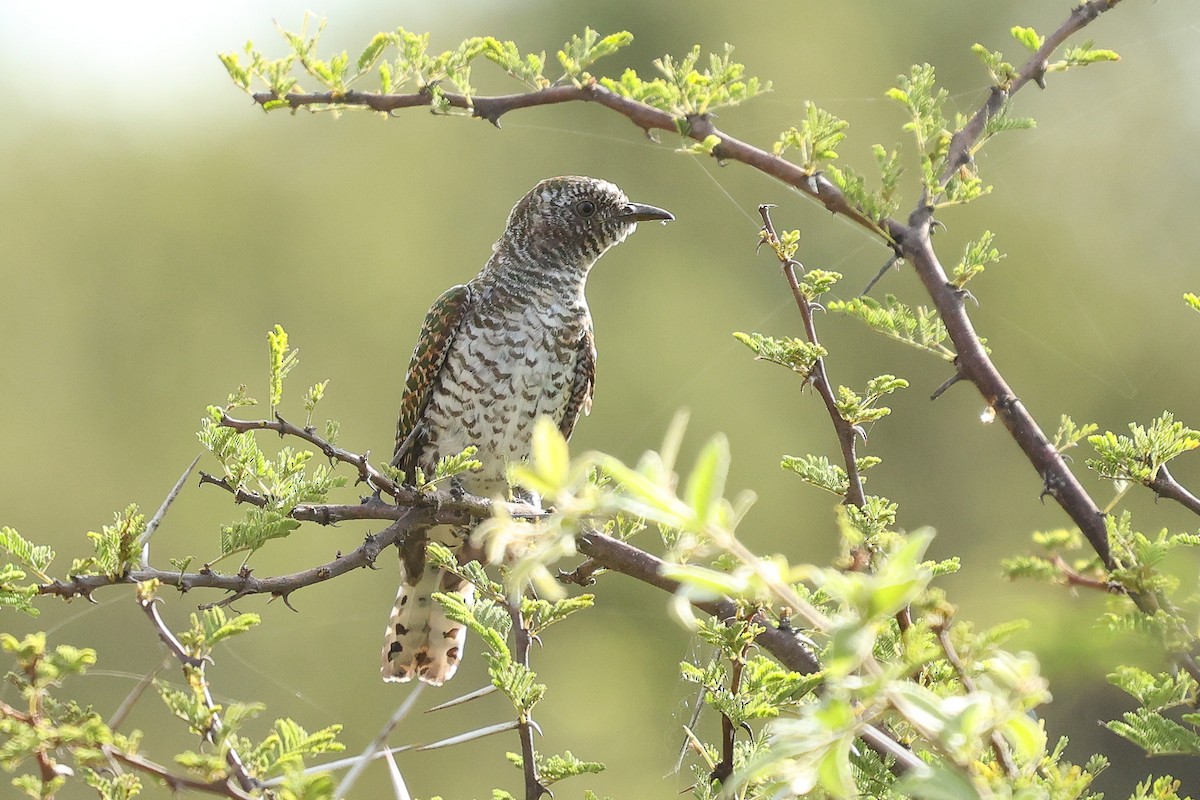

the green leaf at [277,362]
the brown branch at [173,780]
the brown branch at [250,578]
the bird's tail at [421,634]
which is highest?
the green leaf at [277,362]

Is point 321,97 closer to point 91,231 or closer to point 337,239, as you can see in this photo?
point 337,239

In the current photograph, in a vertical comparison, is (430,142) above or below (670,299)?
above

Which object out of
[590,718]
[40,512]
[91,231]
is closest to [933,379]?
[590,718]

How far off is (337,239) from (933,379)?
28.5 ft

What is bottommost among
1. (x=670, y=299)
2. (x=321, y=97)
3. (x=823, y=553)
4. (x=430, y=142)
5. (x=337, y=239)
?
(x=823, y=553)

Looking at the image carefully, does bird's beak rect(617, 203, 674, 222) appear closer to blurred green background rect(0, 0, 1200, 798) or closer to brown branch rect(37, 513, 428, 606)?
brown branch rect(37, 513, 428, 606)

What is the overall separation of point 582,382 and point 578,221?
66 cm

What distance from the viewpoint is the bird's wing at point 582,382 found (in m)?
4.67

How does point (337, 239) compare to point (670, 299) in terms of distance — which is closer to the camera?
point (670, 299)

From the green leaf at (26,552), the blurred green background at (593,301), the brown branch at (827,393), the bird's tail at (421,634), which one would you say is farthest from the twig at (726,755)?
the blurred green background at (593,301)

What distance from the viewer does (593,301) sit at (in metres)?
16.7

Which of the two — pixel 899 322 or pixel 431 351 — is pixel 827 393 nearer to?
pixel 899 322

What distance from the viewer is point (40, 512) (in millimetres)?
15344

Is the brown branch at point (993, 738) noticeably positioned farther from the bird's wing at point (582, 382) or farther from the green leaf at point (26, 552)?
the bird's wing at point (582, 382)
